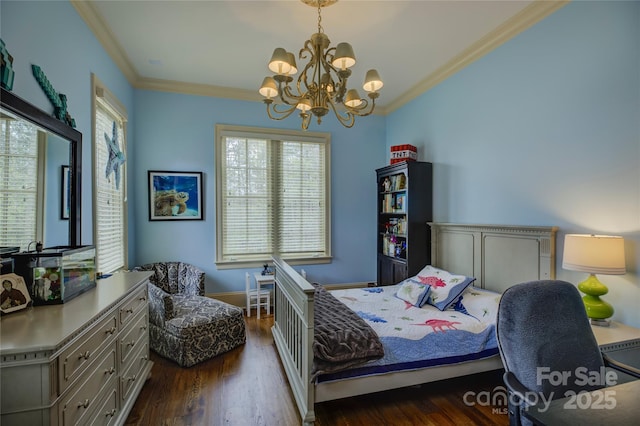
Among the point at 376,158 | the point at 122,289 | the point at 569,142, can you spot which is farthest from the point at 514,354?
the point at 376,158

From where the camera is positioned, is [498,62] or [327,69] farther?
[498,62]

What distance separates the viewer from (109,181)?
9.88 ft

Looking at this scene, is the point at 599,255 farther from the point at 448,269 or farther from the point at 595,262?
the point at 448,269

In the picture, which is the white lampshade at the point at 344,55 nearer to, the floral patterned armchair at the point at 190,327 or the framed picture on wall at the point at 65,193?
the framed picture on wall at the point at 65,193

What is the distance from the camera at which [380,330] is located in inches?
89.3

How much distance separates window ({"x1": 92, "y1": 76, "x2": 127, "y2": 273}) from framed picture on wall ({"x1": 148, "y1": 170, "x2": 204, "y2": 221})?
413 mm

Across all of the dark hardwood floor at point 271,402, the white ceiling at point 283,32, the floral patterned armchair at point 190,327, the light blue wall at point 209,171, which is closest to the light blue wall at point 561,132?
the white ceiling at point 283,32

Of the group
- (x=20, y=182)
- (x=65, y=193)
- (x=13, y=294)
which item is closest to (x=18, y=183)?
(x=20, y=182)

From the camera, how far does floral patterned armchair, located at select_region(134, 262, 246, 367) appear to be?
268 cm

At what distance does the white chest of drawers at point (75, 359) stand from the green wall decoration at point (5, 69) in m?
1.13

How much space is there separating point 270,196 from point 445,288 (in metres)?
→ 2.63

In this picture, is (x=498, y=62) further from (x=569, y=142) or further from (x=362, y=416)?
(x=362, y=416)

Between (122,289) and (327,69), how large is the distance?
2.03 metres

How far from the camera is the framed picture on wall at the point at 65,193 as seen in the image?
1.99 meters
